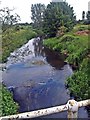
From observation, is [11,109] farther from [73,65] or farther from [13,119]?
[73,65]

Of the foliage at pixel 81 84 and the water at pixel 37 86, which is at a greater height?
the foliage at pixel 81 84

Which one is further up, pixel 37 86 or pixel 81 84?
pixel 81 84

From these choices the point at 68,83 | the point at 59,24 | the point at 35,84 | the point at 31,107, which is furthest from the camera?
the point at 59,24

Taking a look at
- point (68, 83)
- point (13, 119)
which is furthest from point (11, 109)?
point (13, 119)

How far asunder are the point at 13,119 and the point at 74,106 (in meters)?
0.68

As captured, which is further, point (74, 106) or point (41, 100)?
point (41, 100)

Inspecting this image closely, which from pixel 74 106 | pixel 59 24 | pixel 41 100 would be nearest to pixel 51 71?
pixel 41 100

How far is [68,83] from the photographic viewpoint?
12.1 meters

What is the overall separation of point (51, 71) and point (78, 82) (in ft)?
18.2

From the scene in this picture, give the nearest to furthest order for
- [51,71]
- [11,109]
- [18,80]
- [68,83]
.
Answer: [11,109]
[68,83]
[18,80]
[51,71]

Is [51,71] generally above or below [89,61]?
below

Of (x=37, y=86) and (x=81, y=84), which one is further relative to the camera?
(x=37, y=86)

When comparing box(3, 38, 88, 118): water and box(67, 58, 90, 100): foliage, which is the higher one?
box(67, 58, 90, 100): foliage

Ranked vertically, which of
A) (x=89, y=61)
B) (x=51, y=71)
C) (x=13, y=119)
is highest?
(x=13, y=119)
